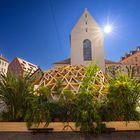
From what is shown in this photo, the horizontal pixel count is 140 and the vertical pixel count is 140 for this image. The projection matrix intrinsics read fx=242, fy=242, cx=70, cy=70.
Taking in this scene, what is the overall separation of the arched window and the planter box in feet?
78.0

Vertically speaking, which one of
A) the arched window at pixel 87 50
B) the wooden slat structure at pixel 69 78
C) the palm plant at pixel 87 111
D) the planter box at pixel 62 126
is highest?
the arched window at pixel 87 50

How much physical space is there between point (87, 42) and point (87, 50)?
45.5 inches

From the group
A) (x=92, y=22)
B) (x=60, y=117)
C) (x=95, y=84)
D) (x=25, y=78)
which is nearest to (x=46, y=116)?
(x=60, y=117)

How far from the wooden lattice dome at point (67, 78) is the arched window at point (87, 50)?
21025mm

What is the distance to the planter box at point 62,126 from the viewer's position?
21.0 feet

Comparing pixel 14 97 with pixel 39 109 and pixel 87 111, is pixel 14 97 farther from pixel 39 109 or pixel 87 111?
pixel 87 111

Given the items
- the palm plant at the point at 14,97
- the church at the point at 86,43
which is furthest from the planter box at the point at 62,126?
the church at the point at 86,43

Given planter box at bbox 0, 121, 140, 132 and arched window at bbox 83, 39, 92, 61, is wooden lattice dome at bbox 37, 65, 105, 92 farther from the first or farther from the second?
arched window at bbox 83, 39, 92, 61

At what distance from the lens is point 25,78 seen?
24.8 ft

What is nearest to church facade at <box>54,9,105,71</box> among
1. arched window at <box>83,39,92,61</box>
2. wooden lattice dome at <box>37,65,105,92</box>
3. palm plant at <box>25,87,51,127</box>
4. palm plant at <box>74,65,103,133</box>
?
arched window at <box>83,39,92,61</box>

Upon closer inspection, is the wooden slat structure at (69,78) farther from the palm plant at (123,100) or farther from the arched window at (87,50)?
the arched window at (87,50)

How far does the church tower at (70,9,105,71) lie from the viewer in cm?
3008

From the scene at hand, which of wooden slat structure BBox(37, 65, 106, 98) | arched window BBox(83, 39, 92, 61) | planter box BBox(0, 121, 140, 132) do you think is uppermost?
arched window BBox(83, 39, 92, 61)

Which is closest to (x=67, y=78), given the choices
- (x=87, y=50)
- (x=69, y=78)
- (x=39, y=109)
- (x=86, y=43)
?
(x=69, y=78)
